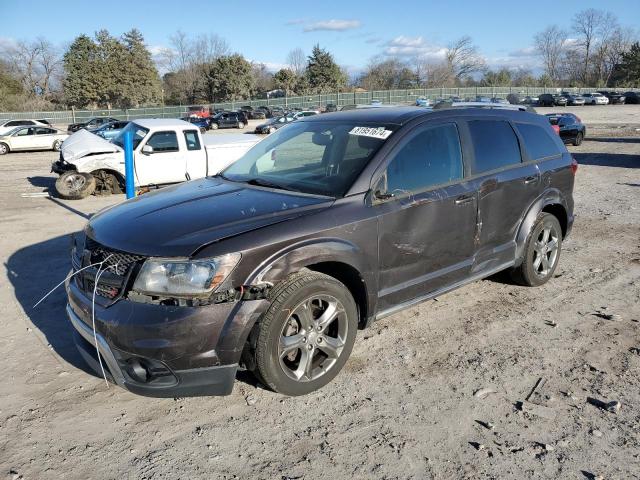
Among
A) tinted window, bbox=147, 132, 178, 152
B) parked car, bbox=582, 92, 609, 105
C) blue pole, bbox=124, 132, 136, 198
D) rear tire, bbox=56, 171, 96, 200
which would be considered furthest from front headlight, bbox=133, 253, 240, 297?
parked car, bbox=582, 92, 609, 105

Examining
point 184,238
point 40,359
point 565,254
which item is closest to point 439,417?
point 184,238

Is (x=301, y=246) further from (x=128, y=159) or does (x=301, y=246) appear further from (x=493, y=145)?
(x=128, y=159)

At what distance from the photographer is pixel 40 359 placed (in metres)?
4.02

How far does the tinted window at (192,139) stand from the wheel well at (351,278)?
28.7ft

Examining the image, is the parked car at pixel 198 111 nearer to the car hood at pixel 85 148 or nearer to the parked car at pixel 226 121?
the parked car at pixel 226 121

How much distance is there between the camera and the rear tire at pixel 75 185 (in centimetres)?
1140

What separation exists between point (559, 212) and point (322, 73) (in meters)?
83.1

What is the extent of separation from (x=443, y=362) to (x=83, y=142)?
35.5 ft

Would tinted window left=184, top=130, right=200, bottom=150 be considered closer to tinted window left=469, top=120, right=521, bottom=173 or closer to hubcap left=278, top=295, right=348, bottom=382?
tinted window left=469, top=120, right=521, bottom=173

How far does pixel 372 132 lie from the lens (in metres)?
4.05

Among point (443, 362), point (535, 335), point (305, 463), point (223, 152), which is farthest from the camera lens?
point (223, 152)

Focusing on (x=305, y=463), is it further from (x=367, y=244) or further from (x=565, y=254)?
(x=565, y=254)

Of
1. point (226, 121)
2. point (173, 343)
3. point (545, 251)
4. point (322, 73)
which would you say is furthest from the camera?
point (322, 73)

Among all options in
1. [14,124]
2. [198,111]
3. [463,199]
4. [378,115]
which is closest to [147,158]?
[378,115]
